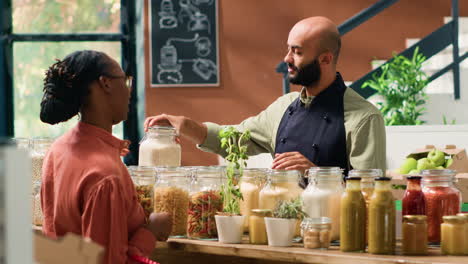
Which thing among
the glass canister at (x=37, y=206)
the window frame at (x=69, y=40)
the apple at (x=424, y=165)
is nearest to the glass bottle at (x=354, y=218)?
the glass canister at (x=37, y=206)

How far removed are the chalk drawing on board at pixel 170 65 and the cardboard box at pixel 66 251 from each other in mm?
5291

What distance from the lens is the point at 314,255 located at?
2.01m

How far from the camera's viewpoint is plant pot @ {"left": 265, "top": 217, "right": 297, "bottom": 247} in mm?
2160

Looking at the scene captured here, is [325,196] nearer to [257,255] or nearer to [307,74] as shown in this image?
[257,255]

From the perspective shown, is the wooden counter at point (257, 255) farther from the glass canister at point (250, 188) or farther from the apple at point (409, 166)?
the apple at point (409, 166)

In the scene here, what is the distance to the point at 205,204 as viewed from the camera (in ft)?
7.77

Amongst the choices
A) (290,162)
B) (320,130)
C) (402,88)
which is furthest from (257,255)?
(402,88)

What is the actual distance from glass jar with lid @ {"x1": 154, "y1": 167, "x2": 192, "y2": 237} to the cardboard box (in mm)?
1441

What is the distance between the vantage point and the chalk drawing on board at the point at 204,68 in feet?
20.4

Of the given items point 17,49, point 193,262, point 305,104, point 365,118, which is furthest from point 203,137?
point 17,49

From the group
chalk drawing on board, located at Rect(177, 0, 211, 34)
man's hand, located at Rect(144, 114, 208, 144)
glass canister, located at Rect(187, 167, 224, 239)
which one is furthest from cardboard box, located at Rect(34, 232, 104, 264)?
chalk drawing on board, located at Rect(177, 0, 211, 34)

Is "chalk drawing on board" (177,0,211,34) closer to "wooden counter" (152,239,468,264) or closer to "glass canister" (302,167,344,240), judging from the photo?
"wooden counter" (152,239,468,264)

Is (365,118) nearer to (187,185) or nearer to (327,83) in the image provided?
(327,83)

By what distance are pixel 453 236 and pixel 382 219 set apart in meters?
0.19
